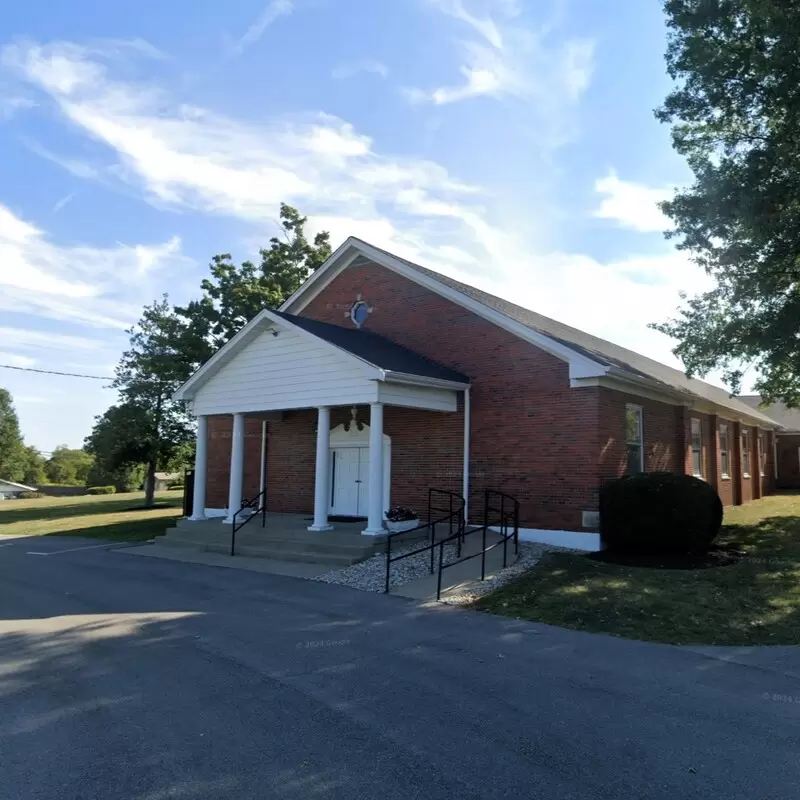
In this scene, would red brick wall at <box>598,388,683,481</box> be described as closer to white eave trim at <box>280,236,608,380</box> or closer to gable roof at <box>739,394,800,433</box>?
white eave trim at <box>280,236,608,380</box>

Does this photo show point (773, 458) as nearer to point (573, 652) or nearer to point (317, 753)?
point (573, 652)

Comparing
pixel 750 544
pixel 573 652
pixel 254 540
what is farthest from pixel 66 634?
pixel 750 544

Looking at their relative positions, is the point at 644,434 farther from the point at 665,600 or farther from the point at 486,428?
the point at 665,600

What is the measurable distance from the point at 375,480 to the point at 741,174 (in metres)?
9.76

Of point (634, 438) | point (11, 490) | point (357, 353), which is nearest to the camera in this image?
point (357, 353)

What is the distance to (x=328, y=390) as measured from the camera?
14609 millimetres

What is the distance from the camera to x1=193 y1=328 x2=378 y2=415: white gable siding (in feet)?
46.8

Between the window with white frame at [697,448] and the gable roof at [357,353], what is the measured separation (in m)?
9.45

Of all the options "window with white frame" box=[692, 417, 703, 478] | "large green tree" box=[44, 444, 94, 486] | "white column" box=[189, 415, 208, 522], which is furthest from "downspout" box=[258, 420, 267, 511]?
"large green tree" box=[44, 444, 94, 486]

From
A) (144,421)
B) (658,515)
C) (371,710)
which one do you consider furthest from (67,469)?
(371,710)

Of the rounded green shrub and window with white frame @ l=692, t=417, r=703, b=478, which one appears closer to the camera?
the rounded green shrub

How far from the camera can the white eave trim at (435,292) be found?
46.2ft

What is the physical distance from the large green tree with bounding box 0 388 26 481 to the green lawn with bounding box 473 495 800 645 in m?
77.7

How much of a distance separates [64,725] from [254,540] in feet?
32.8
